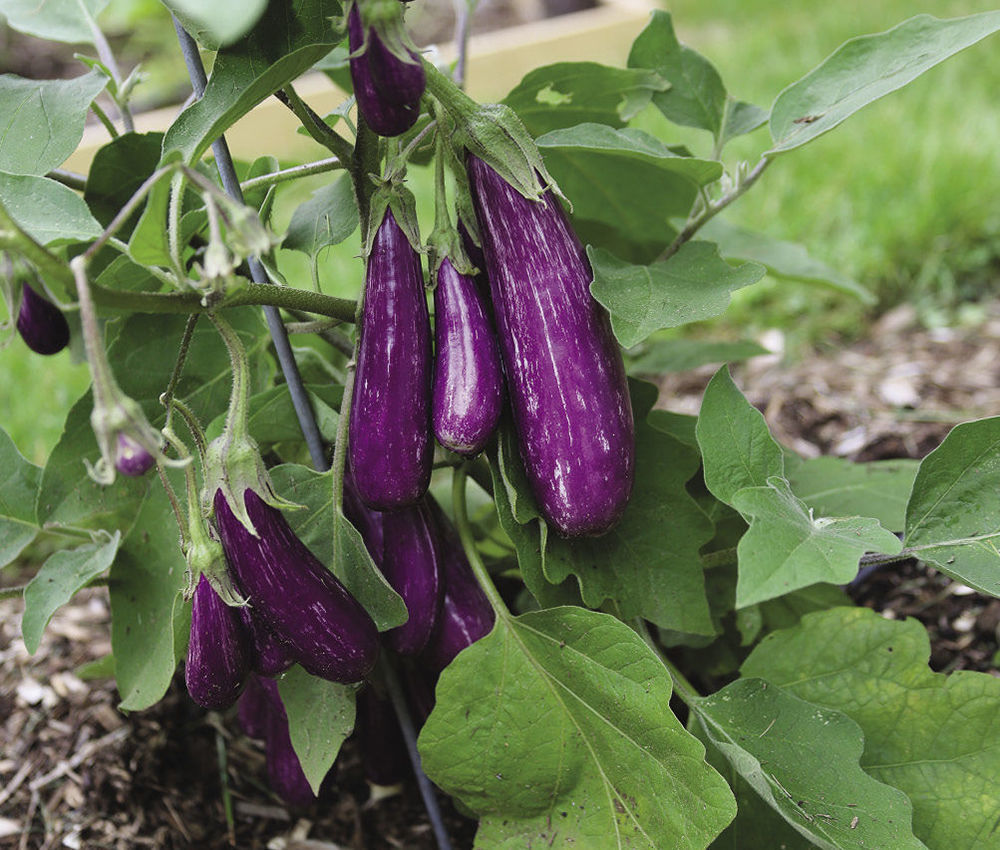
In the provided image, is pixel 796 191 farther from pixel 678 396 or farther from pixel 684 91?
pixel 684 91

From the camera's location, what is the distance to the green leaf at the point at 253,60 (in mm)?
678

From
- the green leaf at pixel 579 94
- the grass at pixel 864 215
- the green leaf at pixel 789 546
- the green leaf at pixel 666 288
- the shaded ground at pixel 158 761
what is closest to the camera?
the green leaf at pixel 789 546

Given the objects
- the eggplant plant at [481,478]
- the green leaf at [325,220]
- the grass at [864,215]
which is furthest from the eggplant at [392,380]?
the grass at [864,215]

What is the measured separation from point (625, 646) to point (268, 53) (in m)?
0.47

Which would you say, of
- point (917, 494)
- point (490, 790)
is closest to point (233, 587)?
point (490, 790)

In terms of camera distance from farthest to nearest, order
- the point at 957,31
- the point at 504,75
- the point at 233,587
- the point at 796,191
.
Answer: the point at 504,75, the point at 796,191, the point at 957,31, the point at 233,587

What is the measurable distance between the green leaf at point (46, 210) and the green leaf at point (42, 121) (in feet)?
0.20

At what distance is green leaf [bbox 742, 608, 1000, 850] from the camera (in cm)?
82

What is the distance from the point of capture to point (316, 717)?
2.64 ft

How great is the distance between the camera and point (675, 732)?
2.43 feet

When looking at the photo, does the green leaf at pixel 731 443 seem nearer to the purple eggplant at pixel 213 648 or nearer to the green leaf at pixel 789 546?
the green leaf at pixel 789 546

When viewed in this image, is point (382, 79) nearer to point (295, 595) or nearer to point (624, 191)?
point (295, 595)

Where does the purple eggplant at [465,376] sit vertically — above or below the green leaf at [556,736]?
above

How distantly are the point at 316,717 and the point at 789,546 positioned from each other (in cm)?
38
